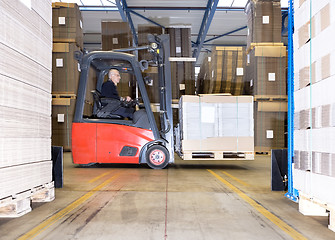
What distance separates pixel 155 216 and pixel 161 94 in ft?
10.5

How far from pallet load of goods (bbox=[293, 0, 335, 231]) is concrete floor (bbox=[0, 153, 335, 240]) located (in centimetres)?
25

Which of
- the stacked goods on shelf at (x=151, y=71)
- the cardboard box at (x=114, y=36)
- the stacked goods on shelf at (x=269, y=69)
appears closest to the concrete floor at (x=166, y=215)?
the stacked goods on shelf at (x=151, y=71)

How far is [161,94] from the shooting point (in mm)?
5172

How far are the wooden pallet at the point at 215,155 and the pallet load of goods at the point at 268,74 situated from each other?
2267 mm

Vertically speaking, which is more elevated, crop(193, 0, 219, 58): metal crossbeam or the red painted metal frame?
crop(193, 0, 219, 58): metal crossbeam

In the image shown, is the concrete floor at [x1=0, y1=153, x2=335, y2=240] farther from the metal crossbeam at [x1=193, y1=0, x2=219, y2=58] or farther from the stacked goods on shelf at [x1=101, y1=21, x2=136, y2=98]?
the metal crossbeam at [x1=193, y1=0, x2=219, y2=58]

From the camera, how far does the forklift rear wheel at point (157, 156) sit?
5.07 meters

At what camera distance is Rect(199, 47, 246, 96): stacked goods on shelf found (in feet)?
25.1

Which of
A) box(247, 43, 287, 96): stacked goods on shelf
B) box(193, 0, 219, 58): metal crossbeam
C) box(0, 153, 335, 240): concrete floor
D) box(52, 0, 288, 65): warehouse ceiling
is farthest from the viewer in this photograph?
box(52, 0, 288, 65): warehouse ceiling

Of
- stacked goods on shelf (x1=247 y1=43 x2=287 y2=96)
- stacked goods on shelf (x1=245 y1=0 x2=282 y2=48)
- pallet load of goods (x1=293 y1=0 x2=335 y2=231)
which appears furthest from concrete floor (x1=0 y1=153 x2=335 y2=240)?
stacked goods on shelf (x1=245 y1=0 x2=282 y2=48)

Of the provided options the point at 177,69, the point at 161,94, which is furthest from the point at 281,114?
the point at 161,94

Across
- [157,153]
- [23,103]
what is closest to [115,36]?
[157,153]

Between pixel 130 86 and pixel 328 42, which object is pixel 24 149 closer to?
pixel 328 42

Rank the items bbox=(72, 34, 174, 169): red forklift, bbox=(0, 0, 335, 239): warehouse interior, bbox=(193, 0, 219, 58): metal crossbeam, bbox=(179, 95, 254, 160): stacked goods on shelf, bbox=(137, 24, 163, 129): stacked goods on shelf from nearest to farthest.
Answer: bbox=(0, 0, 335, 239): warehouse interior < bbox=(72, 34, 174, 169): red forklift < bbox=(179, 95, 254, 160): stacked goods on shelf < bbox=(137, 24, 163, 129): stacked goods on shelf < bbox=(193, 0, 219, 58): metal crossbeam
